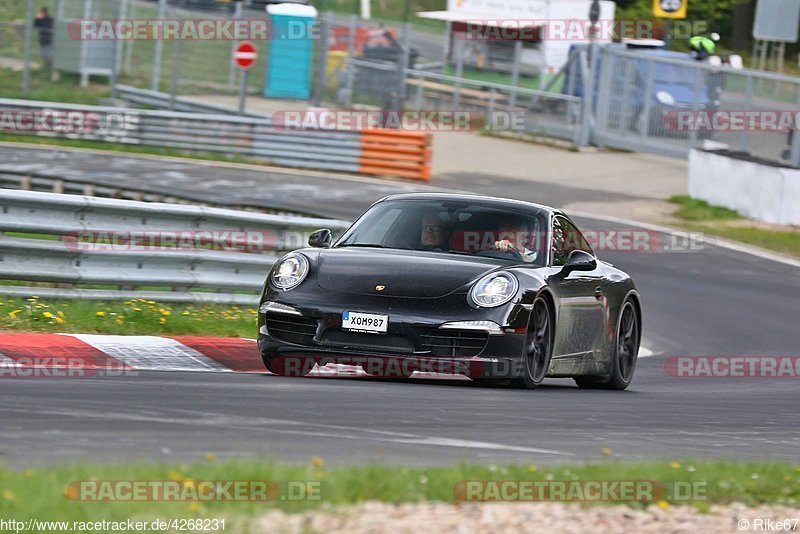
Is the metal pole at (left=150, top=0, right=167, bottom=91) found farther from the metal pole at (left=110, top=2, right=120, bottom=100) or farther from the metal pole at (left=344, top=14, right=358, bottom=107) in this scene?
the metal pole at (left=344, top=14, right=358, bottom=107)

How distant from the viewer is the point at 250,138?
2886 cm

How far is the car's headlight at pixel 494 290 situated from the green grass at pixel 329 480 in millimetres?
2339

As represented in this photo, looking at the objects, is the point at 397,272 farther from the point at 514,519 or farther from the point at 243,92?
the point at 243,92

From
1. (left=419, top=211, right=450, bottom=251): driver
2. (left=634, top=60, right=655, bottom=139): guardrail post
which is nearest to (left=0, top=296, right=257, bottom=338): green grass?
(left=419, top=211, right=450, bottom=251): driver

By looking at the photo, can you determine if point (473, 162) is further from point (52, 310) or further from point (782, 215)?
point (52, 310)

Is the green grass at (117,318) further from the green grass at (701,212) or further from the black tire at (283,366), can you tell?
the green grass at (701,212)

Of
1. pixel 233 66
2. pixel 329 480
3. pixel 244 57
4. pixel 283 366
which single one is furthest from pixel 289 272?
pixel 233 66

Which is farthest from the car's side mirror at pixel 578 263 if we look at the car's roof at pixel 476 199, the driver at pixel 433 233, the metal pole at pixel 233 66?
the metal pole at pixel 233 66

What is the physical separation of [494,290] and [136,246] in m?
3.81

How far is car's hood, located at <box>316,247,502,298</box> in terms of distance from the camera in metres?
9.03

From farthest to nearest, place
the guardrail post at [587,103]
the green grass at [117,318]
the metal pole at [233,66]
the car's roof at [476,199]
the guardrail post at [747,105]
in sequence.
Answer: the guardrail post at [587,103] < the metal pole at [233,66] < the guardrail post at [747,105] < the green grass at [117,318] < the car's roof at [476,199]

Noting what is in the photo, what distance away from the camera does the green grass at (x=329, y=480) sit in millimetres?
4852

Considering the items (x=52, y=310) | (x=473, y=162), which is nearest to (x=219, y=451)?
(x=52, y=310)

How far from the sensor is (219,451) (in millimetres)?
6090
